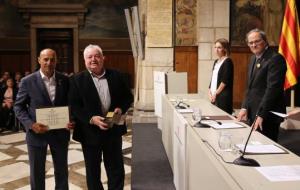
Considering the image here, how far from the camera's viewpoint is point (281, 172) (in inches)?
81.7

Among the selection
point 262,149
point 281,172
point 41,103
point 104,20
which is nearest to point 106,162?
point 41,103

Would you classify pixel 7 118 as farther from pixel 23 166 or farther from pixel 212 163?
pixel 212 163

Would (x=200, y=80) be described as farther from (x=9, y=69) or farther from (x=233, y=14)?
(x=9, y=69)

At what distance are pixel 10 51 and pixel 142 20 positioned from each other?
7.40 m

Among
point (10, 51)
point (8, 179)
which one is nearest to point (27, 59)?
point (10, 51)

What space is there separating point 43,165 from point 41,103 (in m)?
0.54

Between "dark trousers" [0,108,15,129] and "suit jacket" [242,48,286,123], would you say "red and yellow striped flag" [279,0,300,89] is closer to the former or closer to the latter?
"suit jacket" [242,48,286,123]

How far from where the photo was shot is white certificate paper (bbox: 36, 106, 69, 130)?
11.3ft

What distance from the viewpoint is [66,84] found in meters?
3.69

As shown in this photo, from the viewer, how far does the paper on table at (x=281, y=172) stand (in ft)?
6.47

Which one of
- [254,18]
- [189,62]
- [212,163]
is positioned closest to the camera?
[212,163]

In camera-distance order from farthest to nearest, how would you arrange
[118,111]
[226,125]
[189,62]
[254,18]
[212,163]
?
[254,18] < [189,62] < [118,111] < [226,125] < [212,163]

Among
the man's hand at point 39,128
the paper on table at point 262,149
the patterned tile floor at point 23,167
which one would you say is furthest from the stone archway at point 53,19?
the paper on table at point 262,149

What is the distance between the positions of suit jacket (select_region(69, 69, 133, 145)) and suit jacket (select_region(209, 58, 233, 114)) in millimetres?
1987
